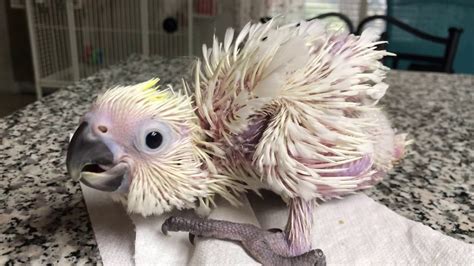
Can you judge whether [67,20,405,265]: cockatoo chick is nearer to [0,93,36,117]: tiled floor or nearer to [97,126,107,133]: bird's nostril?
[97,126,107,133]: bird's nostril

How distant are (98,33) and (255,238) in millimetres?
2079

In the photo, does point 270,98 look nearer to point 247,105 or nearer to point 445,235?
point 247,105

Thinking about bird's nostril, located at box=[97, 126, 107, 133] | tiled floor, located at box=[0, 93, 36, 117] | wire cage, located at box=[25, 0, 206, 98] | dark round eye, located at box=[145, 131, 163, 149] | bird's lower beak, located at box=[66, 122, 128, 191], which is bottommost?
tiled floor, located at box=[0, 93, 36, 117]

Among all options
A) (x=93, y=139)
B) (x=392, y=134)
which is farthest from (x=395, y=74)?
(x=93, y=139)

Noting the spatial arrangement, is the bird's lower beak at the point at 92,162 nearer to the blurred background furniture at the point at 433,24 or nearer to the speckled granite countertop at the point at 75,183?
the speckled granite countertop at the point at 75,183

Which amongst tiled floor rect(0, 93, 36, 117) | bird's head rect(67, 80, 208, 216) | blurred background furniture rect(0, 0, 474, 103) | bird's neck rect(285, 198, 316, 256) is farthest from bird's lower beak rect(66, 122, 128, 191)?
tiled floor rect(0, 93, 36, 117)

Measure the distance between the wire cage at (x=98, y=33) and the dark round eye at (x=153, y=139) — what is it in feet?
6.01

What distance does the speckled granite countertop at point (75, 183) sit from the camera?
1.20 ft

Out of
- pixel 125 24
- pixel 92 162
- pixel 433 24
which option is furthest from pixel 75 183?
pixel 125 24

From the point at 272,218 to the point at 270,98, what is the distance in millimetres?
121

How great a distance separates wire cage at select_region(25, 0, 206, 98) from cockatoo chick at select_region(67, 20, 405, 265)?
1803 millimetres

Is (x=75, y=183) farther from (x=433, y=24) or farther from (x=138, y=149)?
(x=433, y=24)

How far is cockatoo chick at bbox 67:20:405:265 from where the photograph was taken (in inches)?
12.3

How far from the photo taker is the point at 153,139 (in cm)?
31
